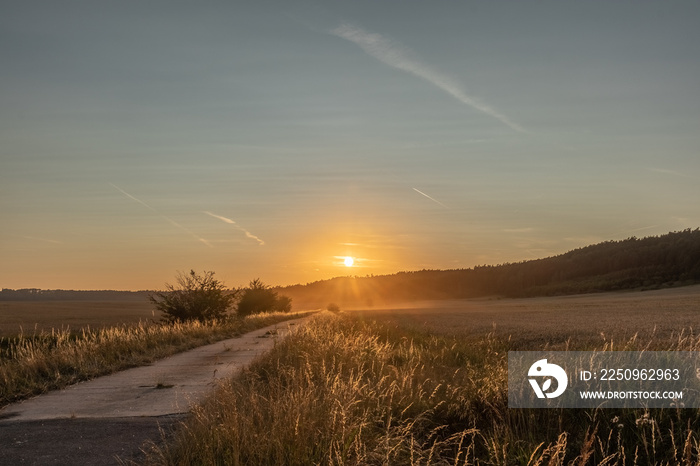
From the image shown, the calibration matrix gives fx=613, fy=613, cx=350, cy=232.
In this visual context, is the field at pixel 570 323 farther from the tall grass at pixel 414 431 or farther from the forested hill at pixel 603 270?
the forested hill at pixel 603 270

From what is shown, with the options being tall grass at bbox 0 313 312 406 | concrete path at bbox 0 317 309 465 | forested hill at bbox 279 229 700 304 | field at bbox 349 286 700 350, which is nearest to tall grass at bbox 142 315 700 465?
concrete path at bbox 0 317 309 465

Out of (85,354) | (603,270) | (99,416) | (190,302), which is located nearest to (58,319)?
(190,302)

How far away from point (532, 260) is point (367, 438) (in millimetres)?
198990

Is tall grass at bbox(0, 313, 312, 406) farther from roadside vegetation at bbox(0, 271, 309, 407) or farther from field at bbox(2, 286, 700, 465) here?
field at bbox(2, 286, 700, 465)

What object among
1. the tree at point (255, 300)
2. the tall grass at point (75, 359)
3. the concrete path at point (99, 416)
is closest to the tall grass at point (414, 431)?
the concrete path at point (99, 416)

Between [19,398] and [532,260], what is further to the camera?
[532,260]

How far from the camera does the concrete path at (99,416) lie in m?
7.29

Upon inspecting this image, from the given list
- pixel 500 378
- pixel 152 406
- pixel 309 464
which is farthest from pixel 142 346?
pixel 309 464

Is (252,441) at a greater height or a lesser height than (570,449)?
greater

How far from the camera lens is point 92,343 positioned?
57.0 ft

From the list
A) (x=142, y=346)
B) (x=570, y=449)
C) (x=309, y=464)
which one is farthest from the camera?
(x=142, y=346)

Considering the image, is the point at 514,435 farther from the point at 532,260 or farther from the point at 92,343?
the point at 532,260

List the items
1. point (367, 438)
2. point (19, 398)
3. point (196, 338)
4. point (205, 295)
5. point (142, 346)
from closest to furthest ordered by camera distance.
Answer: point (367, 438) → point (19, 398) → point (142, 346) → point (196, 338) → point (205, 295)

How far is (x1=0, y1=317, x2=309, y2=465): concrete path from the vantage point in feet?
23.9
